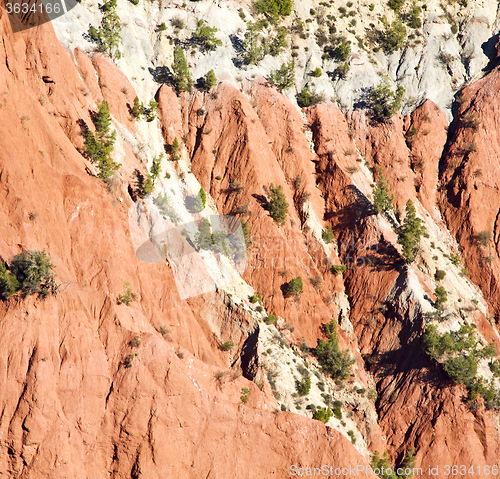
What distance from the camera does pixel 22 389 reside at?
815 inches

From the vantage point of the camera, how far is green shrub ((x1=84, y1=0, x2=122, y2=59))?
37.5 m

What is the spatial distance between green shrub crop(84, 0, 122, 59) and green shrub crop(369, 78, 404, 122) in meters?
23.1

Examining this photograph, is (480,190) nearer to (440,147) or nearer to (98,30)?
(440,147)

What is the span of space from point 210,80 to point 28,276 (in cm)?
2448

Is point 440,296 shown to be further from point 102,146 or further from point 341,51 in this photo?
point 341,51

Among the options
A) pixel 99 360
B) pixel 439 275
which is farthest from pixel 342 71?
pixel 99 360

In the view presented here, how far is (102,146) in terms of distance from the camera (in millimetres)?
30078

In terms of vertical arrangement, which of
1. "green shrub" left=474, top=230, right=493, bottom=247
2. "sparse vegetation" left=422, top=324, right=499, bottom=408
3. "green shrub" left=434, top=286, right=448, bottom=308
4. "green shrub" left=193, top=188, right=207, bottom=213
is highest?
"green shrub" left=193, top=188, right=207, bottom=213

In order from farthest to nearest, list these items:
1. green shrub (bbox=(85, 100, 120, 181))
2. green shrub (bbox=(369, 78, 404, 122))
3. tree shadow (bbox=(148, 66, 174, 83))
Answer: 1. green shrub (bbox=(369, 78, 404, 122))
2. tree shadow (bbox=(148, 66, 174, 83))
3. green shrub (bbox=(85, 100, 120, 181))

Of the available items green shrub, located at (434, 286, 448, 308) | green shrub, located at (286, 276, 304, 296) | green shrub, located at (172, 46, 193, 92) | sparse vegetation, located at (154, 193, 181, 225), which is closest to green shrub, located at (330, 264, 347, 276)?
green shrub, located at (286, 276, 304, 296)

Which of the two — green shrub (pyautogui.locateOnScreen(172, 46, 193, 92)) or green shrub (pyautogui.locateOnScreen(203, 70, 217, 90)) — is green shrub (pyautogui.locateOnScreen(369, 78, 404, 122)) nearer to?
green shrub (pyautogui.locateOnScreen(203, 70, 217, 90))

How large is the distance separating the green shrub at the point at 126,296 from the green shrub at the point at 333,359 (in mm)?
13041

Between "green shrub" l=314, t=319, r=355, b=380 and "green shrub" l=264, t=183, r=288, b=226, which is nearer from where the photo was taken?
"green shrub" l=314, t=319, r=355, b=380

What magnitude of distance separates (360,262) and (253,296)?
361 inches
